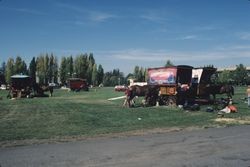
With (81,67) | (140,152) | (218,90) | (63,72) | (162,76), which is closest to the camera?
(140,152)

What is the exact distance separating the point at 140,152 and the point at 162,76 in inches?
Result: 937

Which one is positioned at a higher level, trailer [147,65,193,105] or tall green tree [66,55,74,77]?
tall green tree [66,55,74,77]

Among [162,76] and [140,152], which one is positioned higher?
[162,76]

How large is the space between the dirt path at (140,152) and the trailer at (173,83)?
57.6 feet

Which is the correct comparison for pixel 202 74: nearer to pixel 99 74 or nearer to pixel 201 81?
pixel 201 81

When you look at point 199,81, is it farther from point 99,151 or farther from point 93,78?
point 93,78

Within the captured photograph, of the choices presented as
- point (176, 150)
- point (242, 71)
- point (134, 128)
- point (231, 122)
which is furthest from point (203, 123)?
point (242, 71)

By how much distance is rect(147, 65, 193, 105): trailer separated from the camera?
108 ft

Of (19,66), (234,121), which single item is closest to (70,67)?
(19,66)

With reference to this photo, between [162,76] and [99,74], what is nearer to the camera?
[162,76]

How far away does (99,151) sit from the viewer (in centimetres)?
1202

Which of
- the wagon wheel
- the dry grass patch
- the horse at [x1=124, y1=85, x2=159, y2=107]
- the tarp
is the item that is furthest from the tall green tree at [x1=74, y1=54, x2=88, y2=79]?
the dry grass patch

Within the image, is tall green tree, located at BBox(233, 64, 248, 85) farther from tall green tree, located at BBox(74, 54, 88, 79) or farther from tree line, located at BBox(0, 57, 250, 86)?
tall green tree, located at BBox(74, 54, 88, 79)

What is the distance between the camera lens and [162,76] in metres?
35.2
